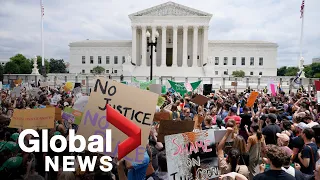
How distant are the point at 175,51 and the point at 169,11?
8.90 meters

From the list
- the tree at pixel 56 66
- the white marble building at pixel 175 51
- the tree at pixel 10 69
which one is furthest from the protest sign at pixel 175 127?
the tree at pixel 56 66

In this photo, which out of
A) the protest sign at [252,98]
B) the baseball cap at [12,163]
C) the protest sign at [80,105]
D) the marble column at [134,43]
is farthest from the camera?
the marble column at [134,43]

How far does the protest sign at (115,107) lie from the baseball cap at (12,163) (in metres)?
0.97

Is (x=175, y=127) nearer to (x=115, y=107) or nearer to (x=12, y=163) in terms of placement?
(x=115, y=107)

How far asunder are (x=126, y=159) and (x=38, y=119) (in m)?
2.65

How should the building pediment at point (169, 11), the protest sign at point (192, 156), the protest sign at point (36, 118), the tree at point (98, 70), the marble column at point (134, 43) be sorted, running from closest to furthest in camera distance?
1. the protest sign at point (192, 156)
2. the protest sign at point (36, 118)
3. the building pediment at point (169, 11)
4. the marble column at point (134, 43)
5. the tree at point (98, 70)

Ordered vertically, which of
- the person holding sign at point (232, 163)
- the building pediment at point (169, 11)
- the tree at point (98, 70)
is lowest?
the person holding sign at point (232, 163)

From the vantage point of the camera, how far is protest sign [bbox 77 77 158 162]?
3.80 m

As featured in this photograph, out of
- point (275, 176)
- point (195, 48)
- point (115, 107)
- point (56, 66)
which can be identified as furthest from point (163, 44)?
point (275, 176)

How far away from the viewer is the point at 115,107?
4039mm

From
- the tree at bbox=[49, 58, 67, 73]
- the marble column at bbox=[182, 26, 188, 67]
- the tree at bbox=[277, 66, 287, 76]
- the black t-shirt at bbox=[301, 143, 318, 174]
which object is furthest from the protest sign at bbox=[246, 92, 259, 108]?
the tree at bbox=[277, 66, 287, 76]

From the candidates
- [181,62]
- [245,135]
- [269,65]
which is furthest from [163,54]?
[245,135]

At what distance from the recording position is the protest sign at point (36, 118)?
5305 mm

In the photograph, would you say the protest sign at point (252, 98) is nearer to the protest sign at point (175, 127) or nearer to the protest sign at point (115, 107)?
the protest sign at point (175, 127)
